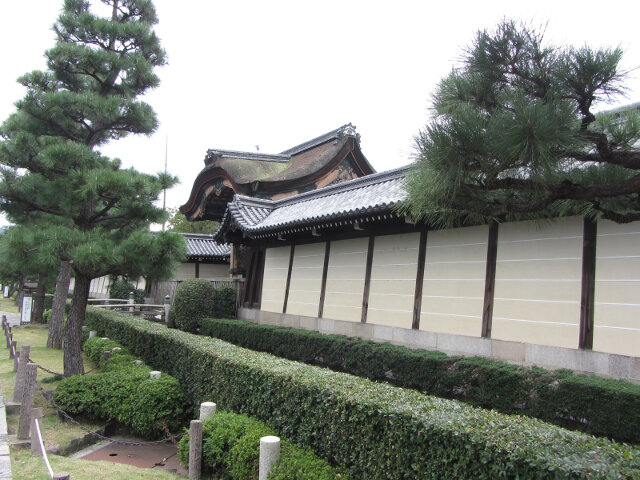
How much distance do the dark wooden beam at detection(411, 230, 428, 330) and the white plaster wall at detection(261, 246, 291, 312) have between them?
493 centimetres

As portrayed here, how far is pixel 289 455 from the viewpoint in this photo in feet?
15.4

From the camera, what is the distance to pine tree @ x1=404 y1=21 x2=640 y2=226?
3457 millimetres

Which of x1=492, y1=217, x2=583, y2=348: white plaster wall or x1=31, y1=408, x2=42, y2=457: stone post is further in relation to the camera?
x1=492, y1=217, x2=583, y2=348: white plaster wall

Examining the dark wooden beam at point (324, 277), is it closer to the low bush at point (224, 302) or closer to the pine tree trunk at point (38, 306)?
the low bush at point (224, 302)

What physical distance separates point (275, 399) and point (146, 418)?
9.98 feet

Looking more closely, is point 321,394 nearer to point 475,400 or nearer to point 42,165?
point 475,400

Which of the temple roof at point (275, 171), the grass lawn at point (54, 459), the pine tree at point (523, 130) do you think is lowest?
the grass lawn at point (54, 459)

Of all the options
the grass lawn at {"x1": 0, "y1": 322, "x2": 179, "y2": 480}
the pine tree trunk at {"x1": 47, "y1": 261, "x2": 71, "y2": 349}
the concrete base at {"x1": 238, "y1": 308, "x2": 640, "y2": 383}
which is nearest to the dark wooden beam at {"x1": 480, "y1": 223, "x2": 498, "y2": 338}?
the concrete base at {"x1": 238, "y1": 308, "x2": 640, "y2": 383}

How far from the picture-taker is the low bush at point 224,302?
1477 cm

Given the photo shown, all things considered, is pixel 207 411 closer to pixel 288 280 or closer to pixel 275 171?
pixel 288 280

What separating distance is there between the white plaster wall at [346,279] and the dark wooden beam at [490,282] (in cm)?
315

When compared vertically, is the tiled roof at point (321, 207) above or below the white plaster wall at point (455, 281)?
above

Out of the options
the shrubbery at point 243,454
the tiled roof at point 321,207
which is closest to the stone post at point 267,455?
the shrubbery at point 243,454

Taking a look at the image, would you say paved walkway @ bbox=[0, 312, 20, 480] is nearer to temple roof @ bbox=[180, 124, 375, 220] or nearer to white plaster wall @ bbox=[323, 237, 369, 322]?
white plaster wall @ bbox=[323, 237, 369, 322]
